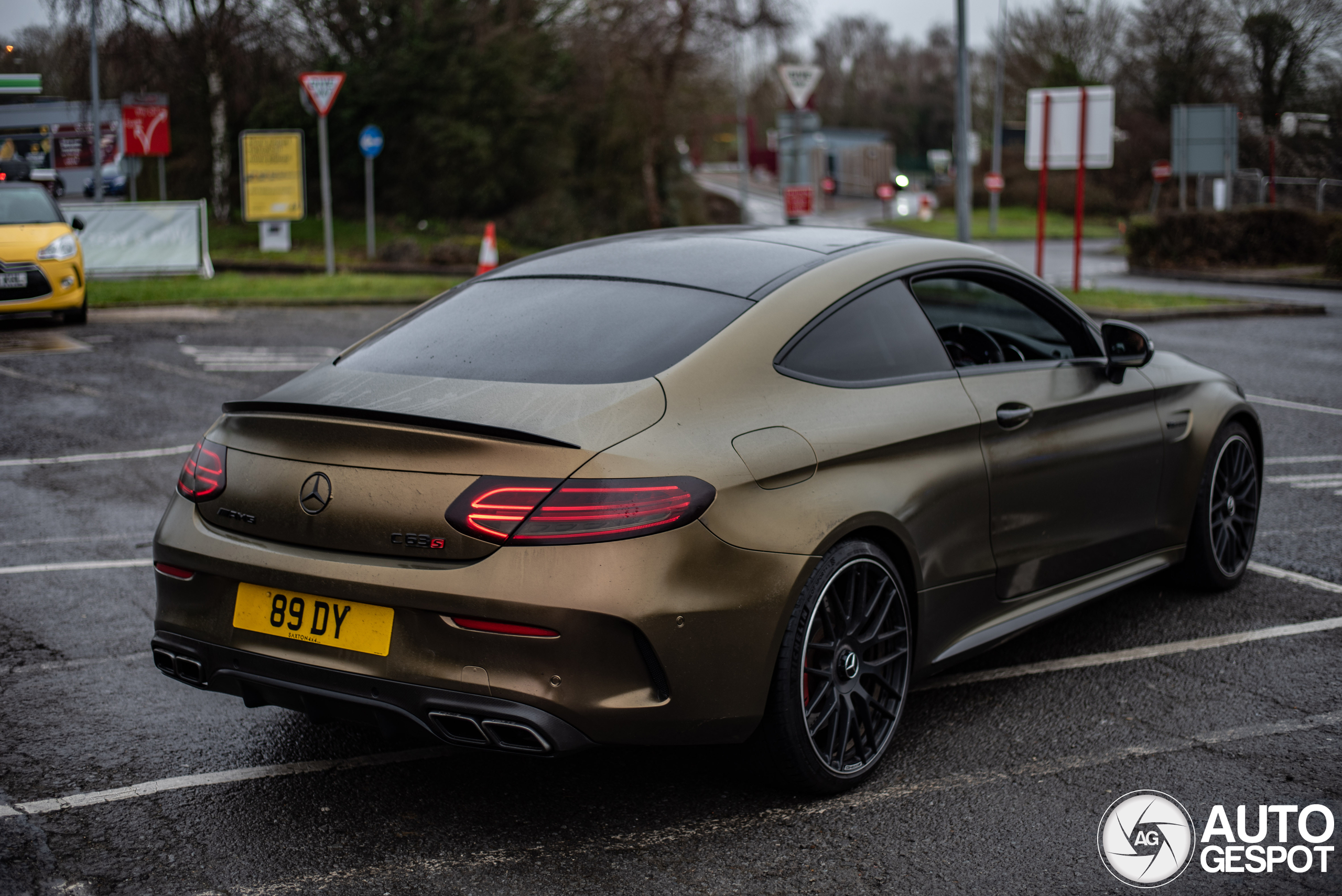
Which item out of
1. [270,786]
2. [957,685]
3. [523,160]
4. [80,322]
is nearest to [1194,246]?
[523,160]

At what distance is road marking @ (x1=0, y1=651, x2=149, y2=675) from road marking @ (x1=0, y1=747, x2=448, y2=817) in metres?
1.13

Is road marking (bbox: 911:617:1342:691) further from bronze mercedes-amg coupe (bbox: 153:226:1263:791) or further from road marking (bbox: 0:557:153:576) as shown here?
road marking (bbox: 0:557:153:576)

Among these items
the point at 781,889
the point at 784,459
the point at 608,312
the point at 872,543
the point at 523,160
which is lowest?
the point at 781,889

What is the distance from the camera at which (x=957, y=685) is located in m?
4.42

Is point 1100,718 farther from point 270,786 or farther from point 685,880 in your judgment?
point 270,786

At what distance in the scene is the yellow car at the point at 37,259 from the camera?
13719mm

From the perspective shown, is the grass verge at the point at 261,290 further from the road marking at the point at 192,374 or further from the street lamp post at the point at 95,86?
the street lamp post at the point at 95,86

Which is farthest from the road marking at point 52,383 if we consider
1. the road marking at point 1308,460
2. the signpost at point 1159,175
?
the signpost at point 1159,175

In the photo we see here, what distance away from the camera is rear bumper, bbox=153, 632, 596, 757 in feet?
9.84

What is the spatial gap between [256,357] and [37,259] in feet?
10.9

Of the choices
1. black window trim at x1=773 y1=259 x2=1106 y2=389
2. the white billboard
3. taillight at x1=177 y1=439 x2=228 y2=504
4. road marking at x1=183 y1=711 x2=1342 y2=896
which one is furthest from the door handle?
the white billboard

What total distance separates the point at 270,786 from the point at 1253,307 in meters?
17.8

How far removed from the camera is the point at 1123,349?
186 inches

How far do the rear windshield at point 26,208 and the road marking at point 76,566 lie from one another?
988 cm
